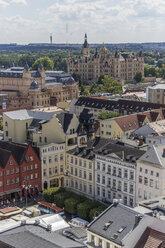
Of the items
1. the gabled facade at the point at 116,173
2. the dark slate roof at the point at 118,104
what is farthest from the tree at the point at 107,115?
the gabled facade at the point at 116,173

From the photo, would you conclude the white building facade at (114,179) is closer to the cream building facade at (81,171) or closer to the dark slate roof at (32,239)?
the cream building facade at (81,171)

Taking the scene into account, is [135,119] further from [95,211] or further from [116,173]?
[95,211]

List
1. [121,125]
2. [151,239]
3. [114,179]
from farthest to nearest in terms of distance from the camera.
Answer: [121,125]
[114,179]
[151,239]

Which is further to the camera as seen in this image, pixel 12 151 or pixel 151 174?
pixel 12 151

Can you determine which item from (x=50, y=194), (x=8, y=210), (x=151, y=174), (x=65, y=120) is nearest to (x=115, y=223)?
(x=151, y=174)

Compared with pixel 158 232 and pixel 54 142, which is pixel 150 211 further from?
pixel 54 142

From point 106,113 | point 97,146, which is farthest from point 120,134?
point 97,146
